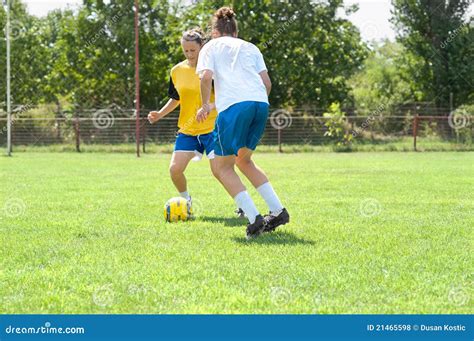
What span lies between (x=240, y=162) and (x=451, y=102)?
31.5m

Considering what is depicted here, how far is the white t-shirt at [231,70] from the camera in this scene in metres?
5.96

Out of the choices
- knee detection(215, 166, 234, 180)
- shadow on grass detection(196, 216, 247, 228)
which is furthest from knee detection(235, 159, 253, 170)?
shadow on grass detection(196, 216, 247, 228)

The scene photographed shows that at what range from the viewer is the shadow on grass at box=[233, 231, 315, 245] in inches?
229

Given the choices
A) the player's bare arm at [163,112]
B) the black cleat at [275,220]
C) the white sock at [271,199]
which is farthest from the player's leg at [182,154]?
the black cleat at [275,220]

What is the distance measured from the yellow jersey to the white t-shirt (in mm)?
1709

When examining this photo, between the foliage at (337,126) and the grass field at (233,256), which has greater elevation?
the grass field at (233,256)

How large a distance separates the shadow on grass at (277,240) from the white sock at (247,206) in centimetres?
19

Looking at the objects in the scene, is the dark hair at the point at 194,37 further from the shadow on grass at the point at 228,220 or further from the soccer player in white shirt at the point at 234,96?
the shadow on grass at the point at 228,220

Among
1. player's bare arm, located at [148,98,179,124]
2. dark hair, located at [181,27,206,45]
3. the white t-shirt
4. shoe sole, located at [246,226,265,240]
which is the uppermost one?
dark hair, located at [181,27,206,45]

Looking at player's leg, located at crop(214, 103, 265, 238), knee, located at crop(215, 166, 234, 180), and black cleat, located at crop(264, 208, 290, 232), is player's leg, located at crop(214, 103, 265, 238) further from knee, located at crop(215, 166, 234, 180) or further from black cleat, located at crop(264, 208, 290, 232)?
black cleat, located at crop(264, 208, 290, 232)

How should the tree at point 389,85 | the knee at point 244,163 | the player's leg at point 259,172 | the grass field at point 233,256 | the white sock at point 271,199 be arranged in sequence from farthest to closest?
the tree at point 389,85
the knee at point 244,163
the white sock at point 271,199
the player's leg at point 259,172
the grass field at point 233,256

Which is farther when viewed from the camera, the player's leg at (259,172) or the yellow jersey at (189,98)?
the yellow jersey at (189,98)
